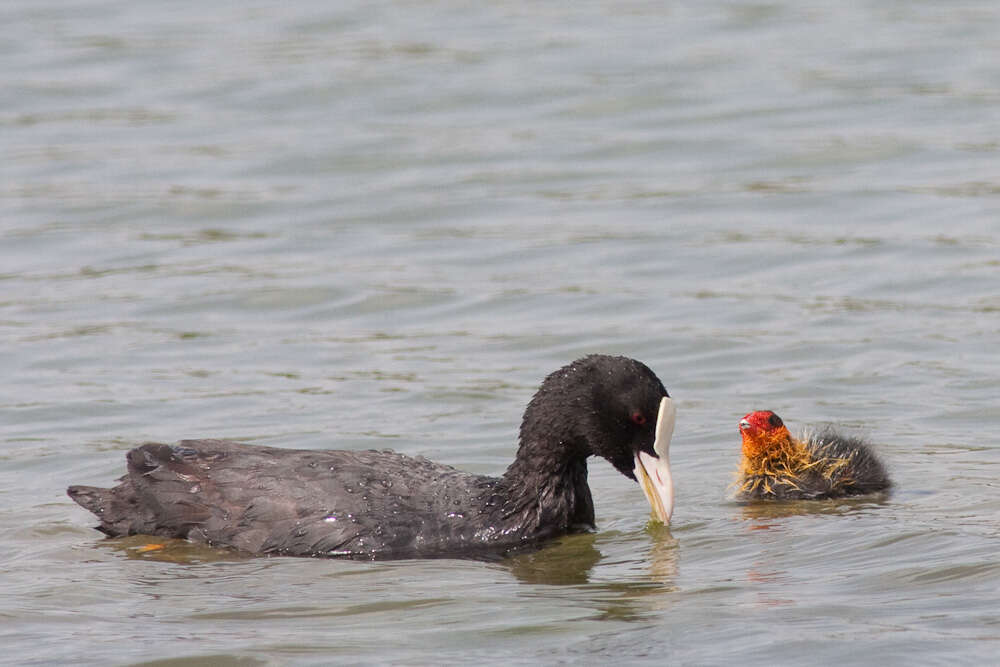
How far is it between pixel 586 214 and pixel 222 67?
729cm

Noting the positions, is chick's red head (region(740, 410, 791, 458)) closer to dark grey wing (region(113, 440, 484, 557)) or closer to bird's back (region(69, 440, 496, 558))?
bird's back (region(69, 440, 496, 558))

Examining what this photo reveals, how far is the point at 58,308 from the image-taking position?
44.4ft

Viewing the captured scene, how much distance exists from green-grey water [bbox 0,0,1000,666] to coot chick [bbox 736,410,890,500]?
137 mm

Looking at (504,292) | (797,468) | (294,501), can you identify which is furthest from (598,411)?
(504,292)

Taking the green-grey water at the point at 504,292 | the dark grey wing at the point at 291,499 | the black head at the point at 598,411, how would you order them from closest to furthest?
the green-grey water at the point at 504,292 < the dark grey wing at the point at 291,499 < the black head at the point at 598,411

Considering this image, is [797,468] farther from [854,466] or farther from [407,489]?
[407,489]

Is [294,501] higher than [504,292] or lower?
lower

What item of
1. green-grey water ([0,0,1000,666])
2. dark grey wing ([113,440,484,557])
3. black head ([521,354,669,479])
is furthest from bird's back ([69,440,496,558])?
black head ([521,354,669,479])

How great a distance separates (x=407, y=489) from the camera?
28.3 feet

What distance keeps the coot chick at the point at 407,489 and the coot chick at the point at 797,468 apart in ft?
2.83

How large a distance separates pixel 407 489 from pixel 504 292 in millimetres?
5153

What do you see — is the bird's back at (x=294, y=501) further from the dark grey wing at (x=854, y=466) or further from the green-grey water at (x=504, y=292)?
the dark grey wing at (x=854, y=466)

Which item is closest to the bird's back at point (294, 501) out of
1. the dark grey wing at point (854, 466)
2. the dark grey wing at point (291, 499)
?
the dark grey wing at point (291, 499)

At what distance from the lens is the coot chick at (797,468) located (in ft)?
Answer: 30.7
